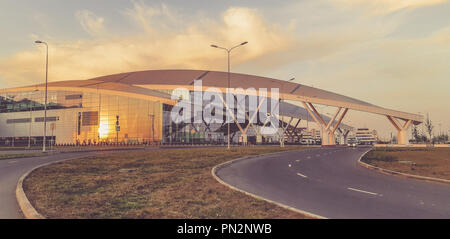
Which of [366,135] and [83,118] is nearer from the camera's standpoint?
[83,118]

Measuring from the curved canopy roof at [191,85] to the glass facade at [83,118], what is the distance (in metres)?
2.42

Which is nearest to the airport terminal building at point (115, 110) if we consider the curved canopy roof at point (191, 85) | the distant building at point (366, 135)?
the curved canopy roof at point (191, 85)

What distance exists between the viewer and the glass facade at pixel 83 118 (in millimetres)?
72812

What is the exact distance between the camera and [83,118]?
253 ft

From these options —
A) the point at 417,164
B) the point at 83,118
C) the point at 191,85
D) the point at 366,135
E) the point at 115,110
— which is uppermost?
the point at 191,85

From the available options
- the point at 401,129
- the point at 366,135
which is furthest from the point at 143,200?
the point at 366,135

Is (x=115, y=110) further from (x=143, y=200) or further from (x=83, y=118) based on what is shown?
(x=143, y=200)

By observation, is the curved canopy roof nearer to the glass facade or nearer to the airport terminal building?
the airport terminal building

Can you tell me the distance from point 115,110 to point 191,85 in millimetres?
20990

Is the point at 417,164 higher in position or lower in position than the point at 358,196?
lower
